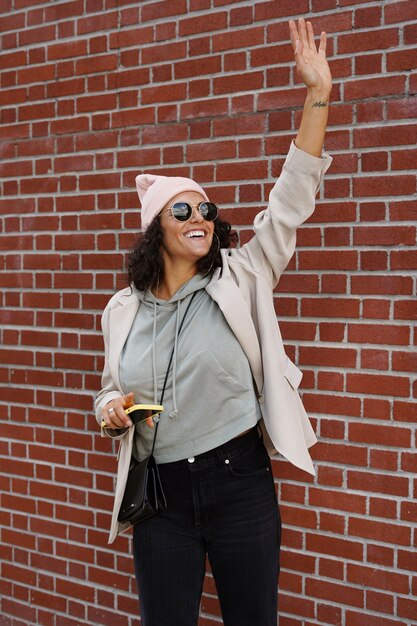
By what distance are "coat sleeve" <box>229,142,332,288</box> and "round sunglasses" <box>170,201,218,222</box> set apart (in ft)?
0.55

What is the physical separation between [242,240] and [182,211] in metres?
0.78

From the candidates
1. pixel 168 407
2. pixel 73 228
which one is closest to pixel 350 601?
pixel 168 407

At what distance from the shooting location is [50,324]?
372 cm

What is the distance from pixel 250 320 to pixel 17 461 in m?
2.09

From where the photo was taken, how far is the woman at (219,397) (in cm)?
229

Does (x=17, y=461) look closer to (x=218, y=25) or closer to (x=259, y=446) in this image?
(x=259, y=446)

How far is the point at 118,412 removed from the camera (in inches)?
90.0

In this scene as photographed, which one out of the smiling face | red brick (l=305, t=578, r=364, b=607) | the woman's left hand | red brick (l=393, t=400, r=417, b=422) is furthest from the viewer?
red brick (l=305, t=578, r=364, b=607)

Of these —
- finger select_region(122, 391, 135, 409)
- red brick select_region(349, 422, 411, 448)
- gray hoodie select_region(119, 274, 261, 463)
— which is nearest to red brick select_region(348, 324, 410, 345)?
red brick select_region(349, 422, 411, 448)

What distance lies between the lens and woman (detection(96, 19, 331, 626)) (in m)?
2.29

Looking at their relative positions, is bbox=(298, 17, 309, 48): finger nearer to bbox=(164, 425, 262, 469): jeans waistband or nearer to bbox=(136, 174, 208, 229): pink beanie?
bbox=(136, 174, 208, 229): pink beanie

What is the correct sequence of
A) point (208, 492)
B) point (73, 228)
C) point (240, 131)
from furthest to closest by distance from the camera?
point (73, 228)
point (240, 131)
point (208, 492)

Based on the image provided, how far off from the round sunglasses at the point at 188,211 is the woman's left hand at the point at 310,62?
20.7 inches

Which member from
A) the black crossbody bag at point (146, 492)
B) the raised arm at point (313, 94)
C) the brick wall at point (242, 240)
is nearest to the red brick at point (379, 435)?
the brick wall at point (242, 240)
